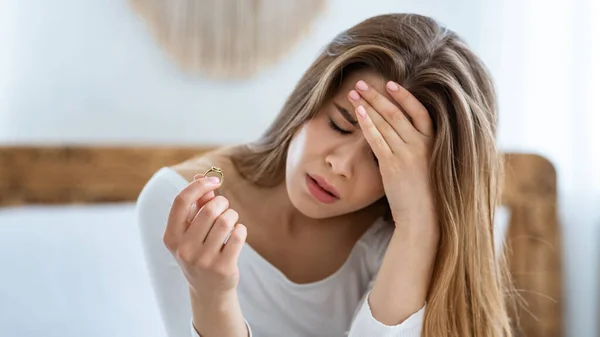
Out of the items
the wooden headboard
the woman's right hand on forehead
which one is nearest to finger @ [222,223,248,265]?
the woman's right hand on forehead

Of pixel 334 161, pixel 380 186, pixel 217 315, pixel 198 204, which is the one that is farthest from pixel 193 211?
pixel 380 186

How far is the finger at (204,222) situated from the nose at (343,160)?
9.5 inches

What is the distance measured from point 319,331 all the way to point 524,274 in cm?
80

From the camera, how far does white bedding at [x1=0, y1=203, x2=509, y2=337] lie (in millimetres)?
1361

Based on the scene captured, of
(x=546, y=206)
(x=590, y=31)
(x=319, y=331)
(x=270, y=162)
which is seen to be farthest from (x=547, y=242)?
(x=270, y=162)

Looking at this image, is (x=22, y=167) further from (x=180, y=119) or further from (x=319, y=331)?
(x=319, y=331)

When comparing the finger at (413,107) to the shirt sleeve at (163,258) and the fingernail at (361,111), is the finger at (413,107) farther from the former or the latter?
the shirt sleeve at (163,258)

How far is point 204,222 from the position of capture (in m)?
0.76

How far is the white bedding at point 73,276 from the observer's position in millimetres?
1361

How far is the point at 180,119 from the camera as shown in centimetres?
176

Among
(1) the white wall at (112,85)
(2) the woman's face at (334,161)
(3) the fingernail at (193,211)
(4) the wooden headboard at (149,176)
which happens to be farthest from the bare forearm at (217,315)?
(1) the white wall at (112,85)

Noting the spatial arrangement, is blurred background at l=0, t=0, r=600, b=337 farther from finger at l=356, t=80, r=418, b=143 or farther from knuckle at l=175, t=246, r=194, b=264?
knuckle at l=175, t=246, r=194, b=264

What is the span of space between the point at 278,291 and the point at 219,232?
41 centimetres

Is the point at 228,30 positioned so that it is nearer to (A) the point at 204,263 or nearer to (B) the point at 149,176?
(B) the point at 149,176
